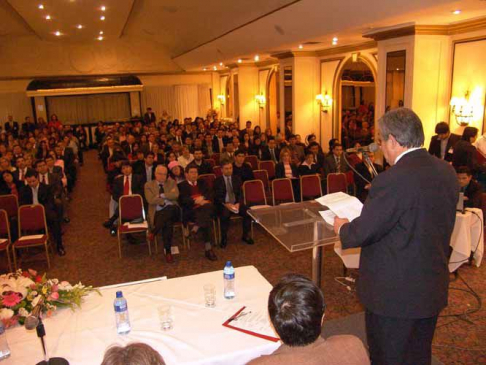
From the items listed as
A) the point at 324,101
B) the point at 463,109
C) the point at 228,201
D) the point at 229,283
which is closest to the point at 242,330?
the point at 229,283

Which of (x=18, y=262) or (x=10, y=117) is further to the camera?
(x=10, y=117)

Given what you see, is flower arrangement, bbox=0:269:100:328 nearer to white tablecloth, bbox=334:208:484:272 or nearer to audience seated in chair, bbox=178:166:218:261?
white tablecloth, bbox=334:208:484:272

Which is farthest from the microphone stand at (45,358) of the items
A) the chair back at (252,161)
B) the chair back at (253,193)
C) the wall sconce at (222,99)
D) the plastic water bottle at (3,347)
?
the wall sconce at (222,99)

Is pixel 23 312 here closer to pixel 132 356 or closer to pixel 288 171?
pixel 132 356

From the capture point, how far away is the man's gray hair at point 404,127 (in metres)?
2.18

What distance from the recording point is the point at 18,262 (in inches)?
246

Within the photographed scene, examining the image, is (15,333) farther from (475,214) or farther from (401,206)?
(475,214)

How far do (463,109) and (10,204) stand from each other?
8.12 metres

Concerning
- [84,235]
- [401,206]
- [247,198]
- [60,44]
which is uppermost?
[60,44]

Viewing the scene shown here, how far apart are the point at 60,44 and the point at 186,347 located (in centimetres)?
2102

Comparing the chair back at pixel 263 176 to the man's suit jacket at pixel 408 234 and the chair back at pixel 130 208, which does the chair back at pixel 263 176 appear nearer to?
the chair back at pixel 130 208

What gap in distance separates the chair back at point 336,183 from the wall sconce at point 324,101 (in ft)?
18.5

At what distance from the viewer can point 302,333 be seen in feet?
5.59

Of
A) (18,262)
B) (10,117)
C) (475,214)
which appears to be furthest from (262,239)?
(10,117)
